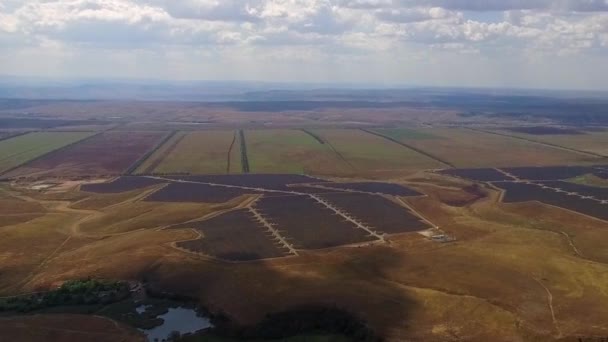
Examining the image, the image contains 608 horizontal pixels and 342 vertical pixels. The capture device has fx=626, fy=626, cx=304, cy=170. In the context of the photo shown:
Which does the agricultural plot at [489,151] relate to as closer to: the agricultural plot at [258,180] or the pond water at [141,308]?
the agricultural plot at [258,180]

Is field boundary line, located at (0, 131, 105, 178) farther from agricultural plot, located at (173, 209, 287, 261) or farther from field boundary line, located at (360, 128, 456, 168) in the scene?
field boundary line, located at (360, 128, 456, 168)

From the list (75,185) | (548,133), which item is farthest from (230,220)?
(548,133)

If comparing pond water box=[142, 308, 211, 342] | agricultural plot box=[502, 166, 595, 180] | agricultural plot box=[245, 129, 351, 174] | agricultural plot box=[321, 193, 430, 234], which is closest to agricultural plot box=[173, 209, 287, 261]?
pond water box=[142, 308, 211, 342]

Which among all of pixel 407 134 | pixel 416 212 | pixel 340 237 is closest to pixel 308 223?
pixel 340 237

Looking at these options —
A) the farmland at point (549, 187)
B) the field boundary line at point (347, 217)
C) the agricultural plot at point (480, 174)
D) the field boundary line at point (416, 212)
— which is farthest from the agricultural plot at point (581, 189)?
the field boundary line at point (347, 217)

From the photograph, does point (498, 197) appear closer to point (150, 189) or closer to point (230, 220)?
point (230, 220)

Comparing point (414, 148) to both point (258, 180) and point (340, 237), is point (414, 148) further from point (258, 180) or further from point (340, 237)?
point (340, 237)

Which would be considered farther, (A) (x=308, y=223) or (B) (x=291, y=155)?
(B) (x=291, y=155)
